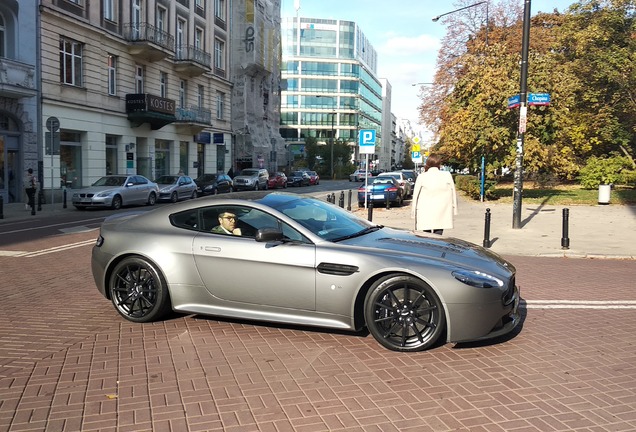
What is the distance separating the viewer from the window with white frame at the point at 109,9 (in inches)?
1236

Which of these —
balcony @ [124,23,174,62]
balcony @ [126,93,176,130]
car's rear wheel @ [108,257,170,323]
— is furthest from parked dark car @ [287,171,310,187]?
car's rear wheel @ [108,257,170,323]

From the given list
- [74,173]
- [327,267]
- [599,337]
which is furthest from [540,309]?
[74,173]

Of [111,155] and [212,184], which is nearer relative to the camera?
[111,155]

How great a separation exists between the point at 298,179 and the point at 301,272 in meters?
51.1

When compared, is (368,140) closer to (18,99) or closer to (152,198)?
(152,198)

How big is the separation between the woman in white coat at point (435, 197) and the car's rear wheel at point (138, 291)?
4.33m

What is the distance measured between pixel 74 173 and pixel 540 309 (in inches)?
1101

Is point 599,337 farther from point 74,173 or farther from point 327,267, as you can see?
point 74,173

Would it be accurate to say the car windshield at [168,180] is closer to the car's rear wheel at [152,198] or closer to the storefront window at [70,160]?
the car's rear wheel at [152,198]

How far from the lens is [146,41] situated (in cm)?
3328

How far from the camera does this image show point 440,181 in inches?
338

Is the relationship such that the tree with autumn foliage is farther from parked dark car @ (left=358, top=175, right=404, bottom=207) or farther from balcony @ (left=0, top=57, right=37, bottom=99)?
balcony @ (left=0, top=57, right=37, bottom=99)

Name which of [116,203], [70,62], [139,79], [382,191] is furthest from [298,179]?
[116,203]

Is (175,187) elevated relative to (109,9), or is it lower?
lower
